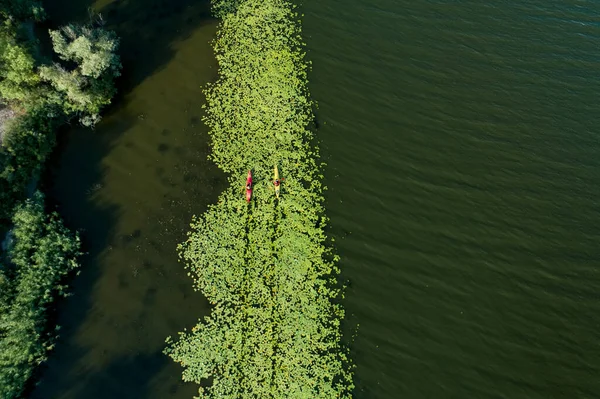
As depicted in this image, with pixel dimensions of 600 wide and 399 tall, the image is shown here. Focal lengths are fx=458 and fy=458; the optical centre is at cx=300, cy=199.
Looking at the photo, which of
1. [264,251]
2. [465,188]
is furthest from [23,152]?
[465,188]

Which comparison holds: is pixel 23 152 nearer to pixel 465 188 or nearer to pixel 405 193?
pixel 405 193

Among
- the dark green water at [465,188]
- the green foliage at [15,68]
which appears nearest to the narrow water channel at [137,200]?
the green foliage at [15,68]

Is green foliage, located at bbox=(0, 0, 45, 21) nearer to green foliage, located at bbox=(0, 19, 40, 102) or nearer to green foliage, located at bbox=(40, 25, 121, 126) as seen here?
green foliage, located at bbox=(0, 19, 40, 102)

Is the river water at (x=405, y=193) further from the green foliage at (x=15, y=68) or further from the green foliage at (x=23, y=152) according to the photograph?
the green foliage at (x=15, y=68)

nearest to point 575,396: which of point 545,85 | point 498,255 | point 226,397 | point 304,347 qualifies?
point 498,255

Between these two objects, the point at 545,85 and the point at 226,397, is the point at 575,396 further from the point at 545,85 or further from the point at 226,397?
the point at 545,85

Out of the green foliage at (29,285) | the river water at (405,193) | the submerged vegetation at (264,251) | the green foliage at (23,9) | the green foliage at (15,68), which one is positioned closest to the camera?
the green foliage at (29,285)

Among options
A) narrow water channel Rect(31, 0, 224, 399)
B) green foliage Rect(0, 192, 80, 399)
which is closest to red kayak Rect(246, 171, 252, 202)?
narrow water channel Rect(31, 0, 224, 399)
